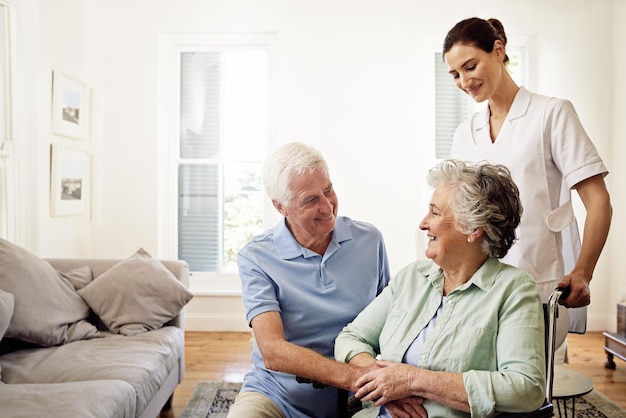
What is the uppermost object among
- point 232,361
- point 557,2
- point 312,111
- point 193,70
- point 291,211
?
point 557,2

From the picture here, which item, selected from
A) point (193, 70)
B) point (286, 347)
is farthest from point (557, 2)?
point (286, 347)

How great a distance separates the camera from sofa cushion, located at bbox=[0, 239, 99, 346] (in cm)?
250

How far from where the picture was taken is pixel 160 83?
4.80 meters

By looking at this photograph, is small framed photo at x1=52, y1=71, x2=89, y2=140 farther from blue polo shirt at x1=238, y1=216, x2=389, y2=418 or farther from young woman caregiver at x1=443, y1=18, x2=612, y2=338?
young woman caregiver at x1=443, y1=18, x2=612, y2=338

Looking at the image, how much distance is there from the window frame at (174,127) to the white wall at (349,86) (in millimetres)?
78

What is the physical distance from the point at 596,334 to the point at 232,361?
2937mm

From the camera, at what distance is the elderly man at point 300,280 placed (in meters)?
1.65

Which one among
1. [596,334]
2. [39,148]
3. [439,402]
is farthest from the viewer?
[596,334]

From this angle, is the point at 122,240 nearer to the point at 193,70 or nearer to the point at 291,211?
the point at 193,70

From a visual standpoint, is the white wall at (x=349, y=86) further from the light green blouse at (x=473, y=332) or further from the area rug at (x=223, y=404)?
the light green blouse at (x=473, y=332)

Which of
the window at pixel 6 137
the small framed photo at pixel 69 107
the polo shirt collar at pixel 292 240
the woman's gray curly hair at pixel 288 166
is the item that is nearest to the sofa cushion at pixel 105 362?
the polo shirt collar at pixel 292 240

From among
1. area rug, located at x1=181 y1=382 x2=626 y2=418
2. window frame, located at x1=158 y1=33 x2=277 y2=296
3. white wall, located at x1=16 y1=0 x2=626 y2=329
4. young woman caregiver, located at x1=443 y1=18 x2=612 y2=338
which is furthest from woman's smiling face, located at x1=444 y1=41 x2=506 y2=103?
window frame, located at x1=158 y1=33 x2=277 y2=296

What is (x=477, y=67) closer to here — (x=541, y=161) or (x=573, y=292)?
(x=541, y=161)

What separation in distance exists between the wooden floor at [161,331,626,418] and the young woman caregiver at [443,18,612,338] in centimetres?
193
